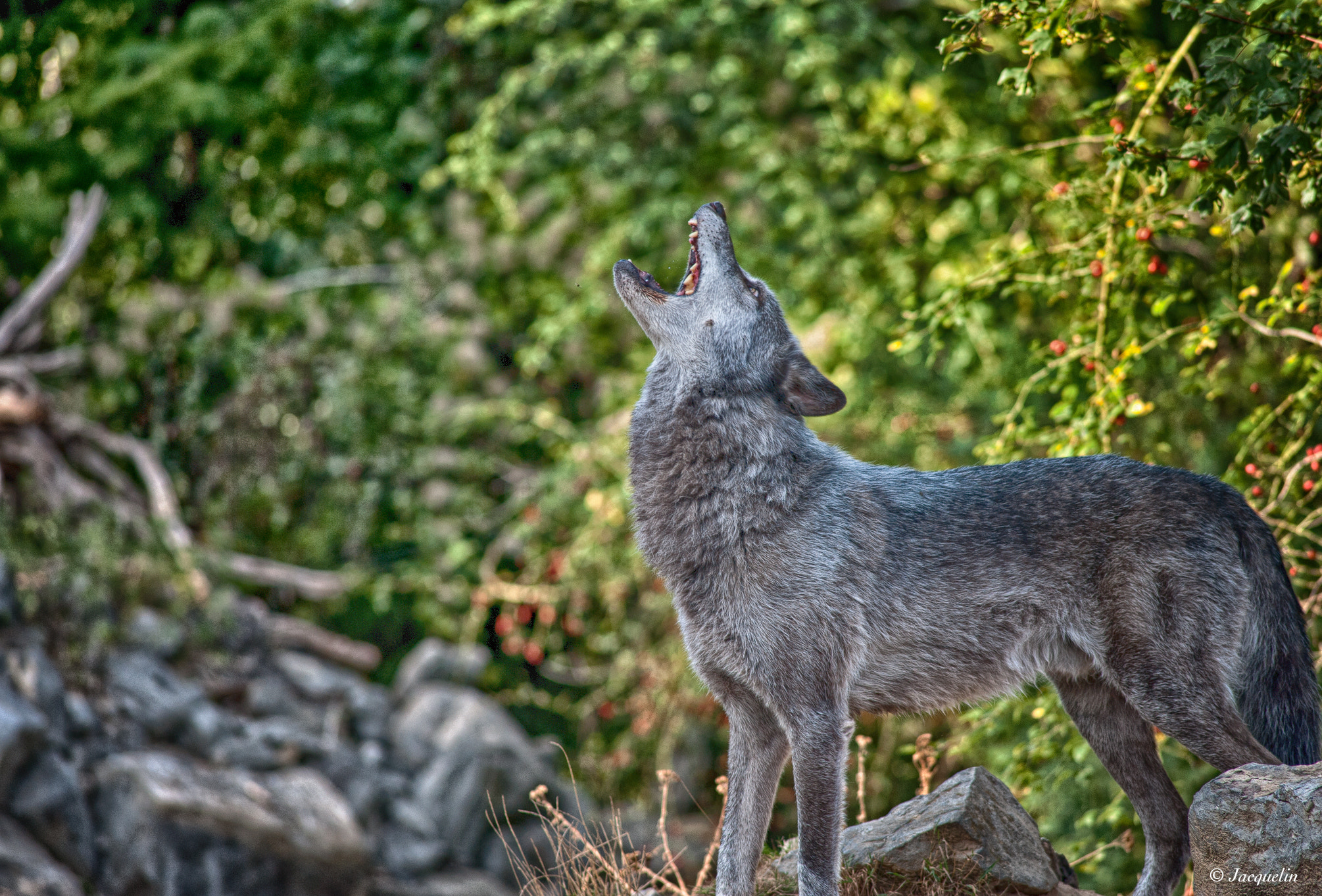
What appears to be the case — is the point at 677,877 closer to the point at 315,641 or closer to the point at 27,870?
the point at 27,870

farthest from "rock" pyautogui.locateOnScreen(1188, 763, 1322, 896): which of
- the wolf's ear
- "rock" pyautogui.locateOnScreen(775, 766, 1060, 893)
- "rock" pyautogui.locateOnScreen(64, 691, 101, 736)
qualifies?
"rock" pyautogui.locateOnScreen(64, 691, 101, 736)

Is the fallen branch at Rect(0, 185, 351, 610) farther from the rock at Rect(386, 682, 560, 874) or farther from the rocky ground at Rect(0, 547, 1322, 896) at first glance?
the rock at Rect(386, 682, 560, 874)

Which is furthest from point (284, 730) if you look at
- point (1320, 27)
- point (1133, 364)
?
point (1320, 27)

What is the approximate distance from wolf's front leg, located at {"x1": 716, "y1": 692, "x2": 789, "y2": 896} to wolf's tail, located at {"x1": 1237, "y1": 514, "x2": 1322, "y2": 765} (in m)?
1.45

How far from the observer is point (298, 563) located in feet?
35.3

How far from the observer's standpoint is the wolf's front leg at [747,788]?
355 cm

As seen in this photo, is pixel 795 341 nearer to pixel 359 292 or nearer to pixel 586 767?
pixel 586 767

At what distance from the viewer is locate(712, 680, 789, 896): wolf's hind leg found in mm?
3555

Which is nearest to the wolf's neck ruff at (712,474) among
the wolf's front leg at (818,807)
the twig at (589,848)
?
→ the wolf's front leg at (818,807)

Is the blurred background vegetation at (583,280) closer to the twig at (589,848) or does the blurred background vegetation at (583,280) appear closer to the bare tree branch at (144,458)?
the bare tree branch at (144,458)

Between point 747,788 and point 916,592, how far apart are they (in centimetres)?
84

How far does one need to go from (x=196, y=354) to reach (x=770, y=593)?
8571mm

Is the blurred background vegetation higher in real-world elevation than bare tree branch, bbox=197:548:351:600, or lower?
higher

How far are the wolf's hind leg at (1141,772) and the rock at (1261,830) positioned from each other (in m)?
0.45
